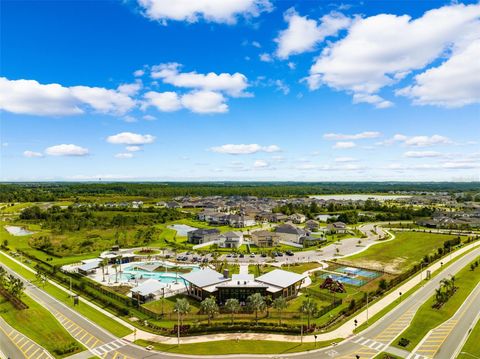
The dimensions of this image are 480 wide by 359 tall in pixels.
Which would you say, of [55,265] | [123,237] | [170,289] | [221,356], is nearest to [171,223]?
[123,237]

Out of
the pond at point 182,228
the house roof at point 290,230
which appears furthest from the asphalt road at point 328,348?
the pond at point 182,228

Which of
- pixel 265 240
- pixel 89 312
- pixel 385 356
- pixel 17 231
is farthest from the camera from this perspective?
pixel 17 231

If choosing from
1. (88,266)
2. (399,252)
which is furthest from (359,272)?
(88,266)

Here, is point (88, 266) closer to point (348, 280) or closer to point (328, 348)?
point (328, 348)

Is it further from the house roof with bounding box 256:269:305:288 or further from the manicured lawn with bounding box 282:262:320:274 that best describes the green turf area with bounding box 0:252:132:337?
the manicured lawn with bounding box 282:262:320:274

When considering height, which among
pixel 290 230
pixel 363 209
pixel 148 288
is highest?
pixel 363 209

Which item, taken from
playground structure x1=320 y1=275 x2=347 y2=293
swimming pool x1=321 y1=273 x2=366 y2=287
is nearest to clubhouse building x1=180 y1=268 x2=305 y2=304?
playground structure x1=320 y1=275 x2=347 y2=293
